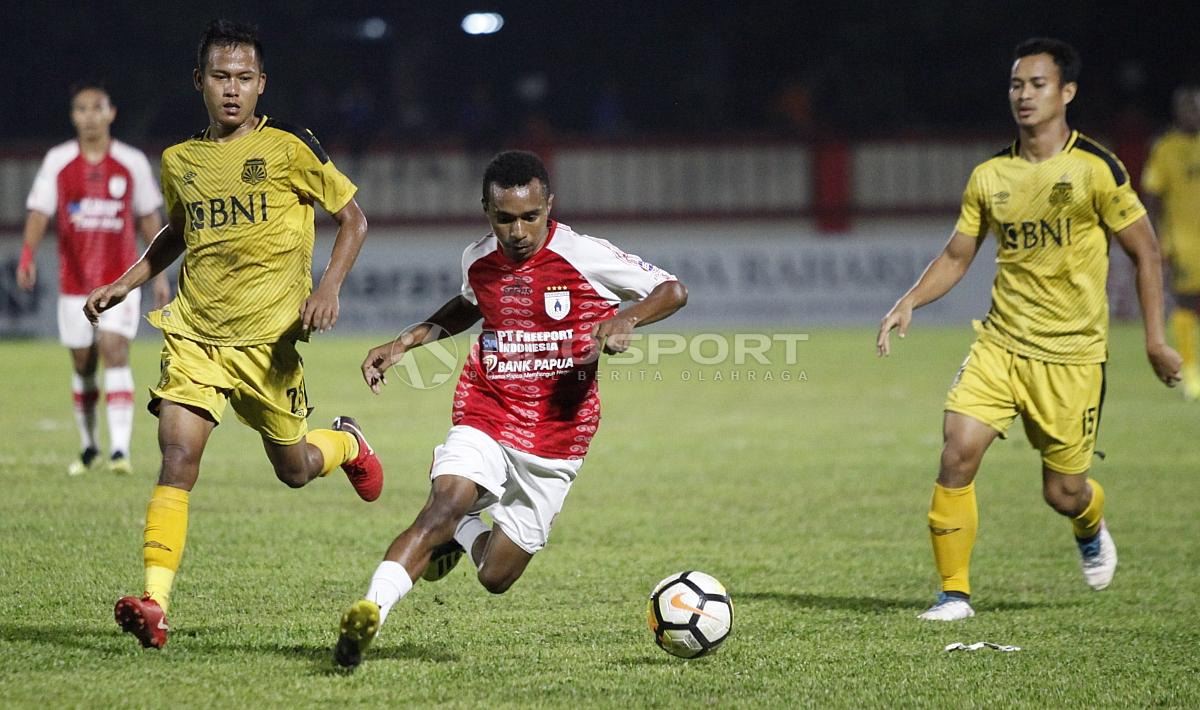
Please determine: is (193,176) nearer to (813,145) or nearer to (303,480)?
(303,480)

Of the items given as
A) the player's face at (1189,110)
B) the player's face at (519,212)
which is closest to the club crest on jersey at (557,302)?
the player's face at (519,212)

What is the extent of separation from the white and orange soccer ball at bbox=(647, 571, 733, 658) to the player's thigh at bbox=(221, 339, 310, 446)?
61.8 inches

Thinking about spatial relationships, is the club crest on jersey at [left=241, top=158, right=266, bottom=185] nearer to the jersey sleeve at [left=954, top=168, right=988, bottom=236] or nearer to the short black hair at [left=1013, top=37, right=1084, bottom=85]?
the jersey sleeve at [left=954, top=168, right=988, bottom=236]

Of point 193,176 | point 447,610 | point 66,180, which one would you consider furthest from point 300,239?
point 66,180

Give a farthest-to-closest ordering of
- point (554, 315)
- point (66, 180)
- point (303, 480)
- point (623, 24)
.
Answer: point (623, 24)
point (66, 180)
point (303, 480)
point (554, 315)

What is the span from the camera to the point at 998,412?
573cm

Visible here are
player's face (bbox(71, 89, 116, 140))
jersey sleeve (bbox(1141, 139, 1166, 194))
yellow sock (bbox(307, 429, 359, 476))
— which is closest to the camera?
yellow sock (bbox(307, 429, 359, 476))

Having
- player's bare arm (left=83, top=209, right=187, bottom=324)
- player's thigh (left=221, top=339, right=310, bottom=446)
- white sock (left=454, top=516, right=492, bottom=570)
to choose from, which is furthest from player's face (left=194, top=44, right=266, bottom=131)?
white sock (left=454, top=516, right=492, bottom=570)

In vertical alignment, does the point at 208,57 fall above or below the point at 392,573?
above

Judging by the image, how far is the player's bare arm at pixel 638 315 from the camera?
4.54m

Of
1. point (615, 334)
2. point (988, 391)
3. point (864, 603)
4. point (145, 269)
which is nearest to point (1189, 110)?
point (988, 391)

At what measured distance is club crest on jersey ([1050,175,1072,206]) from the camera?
5.73 m

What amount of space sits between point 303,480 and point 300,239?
1067mm

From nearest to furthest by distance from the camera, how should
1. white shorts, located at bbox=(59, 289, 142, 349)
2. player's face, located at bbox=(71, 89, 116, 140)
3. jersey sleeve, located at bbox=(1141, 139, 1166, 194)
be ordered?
player's face, located at bbox=(71, 89, 116, 140) → white shorts, located at bbox=(59, 289, 142, 349) → jersey sleeve, located at bbox=(1141, 139, 1166, 194)
